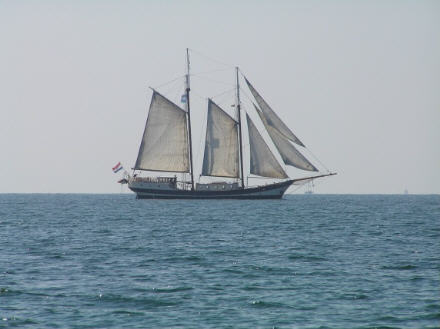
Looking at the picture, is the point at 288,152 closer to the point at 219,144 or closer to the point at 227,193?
the point at 219,144

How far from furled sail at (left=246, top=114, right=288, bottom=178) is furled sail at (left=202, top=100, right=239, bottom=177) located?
4287 mm

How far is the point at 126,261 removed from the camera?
32500 mm

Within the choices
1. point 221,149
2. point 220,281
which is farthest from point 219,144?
point 220,281

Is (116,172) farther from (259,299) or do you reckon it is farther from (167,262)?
(259,299)

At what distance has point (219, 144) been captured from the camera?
338ft

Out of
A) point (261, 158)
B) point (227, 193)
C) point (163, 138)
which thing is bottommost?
point (227, 193)

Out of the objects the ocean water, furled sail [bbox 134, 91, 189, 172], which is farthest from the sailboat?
the ocean water

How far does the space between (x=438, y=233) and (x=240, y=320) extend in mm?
31529

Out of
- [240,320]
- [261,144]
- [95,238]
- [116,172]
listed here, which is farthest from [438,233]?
[116,172]

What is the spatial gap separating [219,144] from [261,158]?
6.89 metres

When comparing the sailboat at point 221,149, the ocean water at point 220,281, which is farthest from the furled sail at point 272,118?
the ocean water at point 220,281

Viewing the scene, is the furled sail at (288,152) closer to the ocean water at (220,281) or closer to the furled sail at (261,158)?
the furled sail at (261,158)

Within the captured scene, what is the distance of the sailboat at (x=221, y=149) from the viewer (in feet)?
311

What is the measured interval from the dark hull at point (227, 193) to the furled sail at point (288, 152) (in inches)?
676
